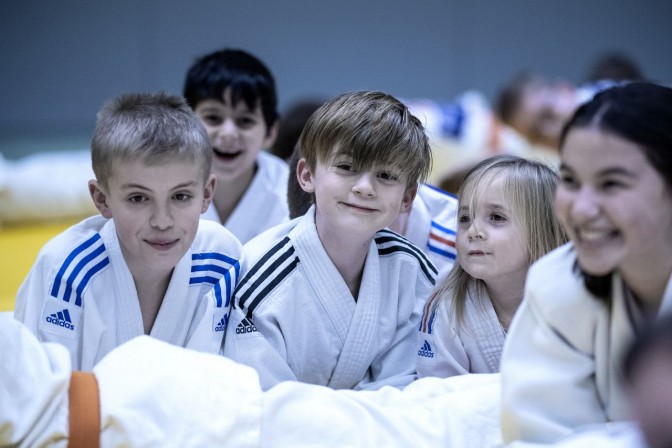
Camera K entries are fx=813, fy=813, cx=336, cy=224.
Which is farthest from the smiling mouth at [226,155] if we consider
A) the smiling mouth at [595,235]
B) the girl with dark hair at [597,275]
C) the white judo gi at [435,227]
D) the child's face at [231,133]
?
the smiling mouth at [595,235]

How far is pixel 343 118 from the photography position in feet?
6.63

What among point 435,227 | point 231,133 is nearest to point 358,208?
point 435,227

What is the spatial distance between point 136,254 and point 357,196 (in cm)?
55

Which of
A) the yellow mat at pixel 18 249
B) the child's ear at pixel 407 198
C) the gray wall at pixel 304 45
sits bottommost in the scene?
the yellow mat at pixel 18 249

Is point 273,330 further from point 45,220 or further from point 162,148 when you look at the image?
point 45,220

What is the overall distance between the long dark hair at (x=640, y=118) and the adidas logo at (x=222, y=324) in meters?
1.04

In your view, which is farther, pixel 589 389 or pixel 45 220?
pixel 45 220

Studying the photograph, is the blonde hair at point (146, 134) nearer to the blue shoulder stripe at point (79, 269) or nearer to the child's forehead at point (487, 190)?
the blue shoulder stripe at point (79, 269)

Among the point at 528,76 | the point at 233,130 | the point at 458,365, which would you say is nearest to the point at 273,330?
the point at 458,365

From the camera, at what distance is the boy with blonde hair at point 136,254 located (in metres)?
1.87

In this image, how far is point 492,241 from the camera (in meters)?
2.01

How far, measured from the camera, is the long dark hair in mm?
1263

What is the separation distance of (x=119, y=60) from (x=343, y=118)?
483 cm

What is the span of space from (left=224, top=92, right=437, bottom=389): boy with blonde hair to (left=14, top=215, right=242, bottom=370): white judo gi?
69 mm
